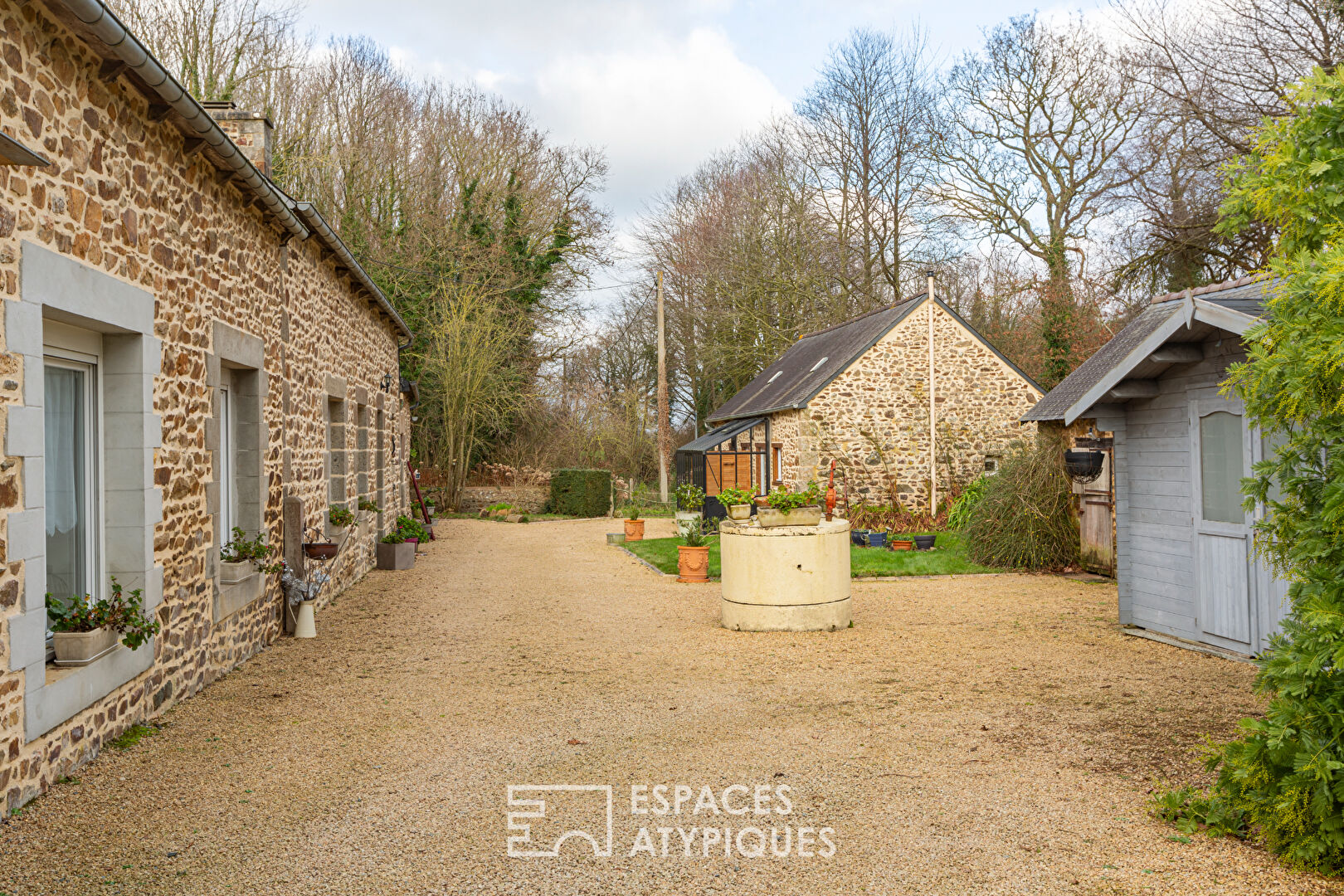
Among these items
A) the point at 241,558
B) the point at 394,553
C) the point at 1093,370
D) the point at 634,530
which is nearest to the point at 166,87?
the point at 241,558

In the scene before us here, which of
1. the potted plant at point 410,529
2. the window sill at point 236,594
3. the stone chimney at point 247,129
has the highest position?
the stone chimney at point 247,129

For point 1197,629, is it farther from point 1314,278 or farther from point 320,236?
point 320,236

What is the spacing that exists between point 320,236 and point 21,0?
522 cm

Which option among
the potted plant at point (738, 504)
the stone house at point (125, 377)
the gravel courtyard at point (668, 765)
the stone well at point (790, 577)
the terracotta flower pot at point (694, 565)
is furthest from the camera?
the terracotta flower pot at point (694, 565)

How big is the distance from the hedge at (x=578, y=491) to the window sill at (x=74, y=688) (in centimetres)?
1875

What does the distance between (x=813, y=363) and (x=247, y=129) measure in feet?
43.5

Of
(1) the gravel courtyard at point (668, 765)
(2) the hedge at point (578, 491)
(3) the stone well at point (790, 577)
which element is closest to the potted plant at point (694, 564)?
(1) the gravel courtyard at point (668, 765)

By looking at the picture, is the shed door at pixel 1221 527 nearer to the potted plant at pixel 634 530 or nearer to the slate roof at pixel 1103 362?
the slate roof at pixel 1103 362

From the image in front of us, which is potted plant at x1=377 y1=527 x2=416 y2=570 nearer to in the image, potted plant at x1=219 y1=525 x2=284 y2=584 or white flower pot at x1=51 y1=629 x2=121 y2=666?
potted plant at x1=219 y1=525 x2=284 y2=584

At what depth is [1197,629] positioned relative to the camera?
716 centimetres

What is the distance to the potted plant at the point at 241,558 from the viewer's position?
6.61m

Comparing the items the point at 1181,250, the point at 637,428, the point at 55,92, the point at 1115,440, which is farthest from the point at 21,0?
the point at 637,428

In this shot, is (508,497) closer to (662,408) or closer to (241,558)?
(662,408)

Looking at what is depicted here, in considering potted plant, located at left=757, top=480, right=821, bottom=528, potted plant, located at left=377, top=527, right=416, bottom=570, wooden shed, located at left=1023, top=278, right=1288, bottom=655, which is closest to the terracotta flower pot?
potted plant, located at left=757, top=480, right=821, bottom=528
